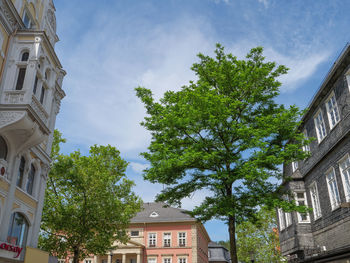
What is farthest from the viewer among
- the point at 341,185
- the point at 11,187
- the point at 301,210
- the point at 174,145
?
the point at 174,145

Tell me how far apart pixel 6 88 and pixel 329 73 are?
14777mm

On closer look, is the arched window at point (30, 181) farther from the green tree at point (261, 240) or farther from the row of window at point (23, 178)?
the green tree at point (261, 240)

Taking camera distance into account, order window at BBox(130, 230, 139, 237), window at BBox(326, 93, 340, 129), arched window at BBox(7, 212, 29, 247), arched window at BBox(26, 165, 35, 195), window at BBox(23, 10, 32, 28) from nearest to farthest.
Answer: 1. arched window at BBox(7, 212, 29, 247)
2. arched window at BBox(26, 165, 35, 195)
3. window at BBox(23, 10, 32, 28)
4. window at BBox(326, 93, 340, 129)
5. window at BBox(130, 230, 139, 237)

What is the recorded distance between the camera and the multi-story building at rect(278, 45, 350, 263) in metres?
15.2

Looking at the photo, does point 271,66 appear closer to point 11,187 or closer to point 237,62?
point 237,62

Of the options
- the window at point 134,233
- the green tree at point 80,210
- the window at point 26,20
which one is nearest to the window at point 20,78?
the window at point 26,20

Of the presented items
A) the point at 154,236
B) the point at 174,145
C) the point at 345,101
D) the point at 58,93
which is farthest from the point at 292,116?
the point at 154,236

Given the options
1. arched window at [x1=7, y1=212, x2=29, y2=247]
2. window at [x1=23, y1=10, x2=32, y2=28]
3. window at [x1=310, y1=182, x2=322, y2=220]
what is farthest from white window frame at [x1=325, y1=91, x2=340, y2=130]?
window at [x1=23, y1=10, x2=32, y2=28]

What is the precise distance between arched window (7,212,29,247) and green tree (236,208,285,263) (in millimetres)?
29222

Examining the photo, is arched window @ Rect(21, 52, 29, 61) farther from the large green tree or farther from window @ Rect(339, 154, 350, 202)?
the large green tree

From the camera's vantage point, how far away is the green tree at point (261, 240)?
3975 cm

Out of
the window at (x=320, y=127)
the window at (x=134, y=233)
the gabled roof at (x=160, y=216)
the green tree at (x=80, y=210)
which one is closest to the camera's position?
the window at (x=320, y=127)

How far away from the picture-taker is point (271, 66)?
17.7 metres

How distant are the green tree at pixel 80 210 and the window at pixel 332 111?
1506 centimetres
